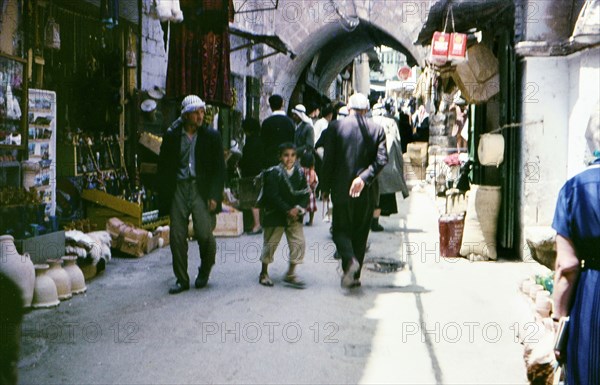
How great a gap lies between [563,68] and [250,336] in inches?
185

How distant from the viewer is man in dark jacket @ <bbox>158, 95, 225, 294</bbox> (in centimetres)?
696

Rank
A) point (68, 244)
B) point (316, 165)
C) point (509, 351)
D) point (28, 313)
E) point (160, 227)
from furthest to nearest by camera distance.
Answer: point (316, 165) → point (160, 227) → point (68, 244) → point (28, 313) → point (509, 351)

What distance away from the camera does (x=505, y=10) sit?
29.3 ft

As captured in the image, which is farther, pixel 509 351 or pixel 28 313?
pixel 28 313

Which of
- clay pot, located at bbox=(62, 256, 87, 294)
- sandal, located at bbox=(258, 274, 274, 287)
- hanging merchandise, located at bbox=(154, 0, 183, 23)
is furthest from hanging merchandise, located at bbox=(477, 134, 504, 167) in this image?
clay pot, located at bbox=(62, 256, 87, 294)

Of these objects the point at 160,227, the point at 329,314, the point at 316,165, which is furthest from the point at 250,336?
the point at 316,165

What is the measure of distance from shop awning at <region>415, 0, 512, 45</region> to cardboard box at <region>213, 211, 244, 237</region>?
3648mm

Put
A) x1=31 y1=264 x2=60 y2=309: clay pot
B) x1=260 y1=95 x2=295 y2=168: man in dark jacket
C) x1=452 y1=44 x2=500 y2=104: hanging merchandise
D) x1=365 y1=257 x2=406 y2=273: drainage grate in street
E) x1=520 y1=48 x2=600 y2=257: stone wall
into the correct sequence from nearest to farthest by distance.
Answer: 1. x1=31 y1=264 x2=60 y2=309: clay pot
2. x1=520 y1=48 x2=600 y2=257: stone wall
3. x1=365 y1=257 x2=406 y2=273: drainage grate in street
4. x1=452 y1=44 x2=500 y2=104: hanging merchandise
5. x1=260 y1=95 x2=295 y2=168: man in dark jacket

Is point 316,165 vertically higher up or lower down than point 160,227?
higher up

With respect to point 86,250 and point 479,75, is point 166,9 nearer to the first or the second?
point 86,250

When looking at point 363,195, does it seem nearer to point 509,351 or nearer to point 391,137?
point 509,351

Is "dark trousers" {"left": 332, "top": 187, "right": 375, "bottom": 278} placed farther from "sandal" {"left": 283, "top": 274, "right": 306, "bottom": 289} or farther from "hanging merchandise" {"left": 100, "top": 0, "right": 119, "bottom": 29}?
"hanging merchandise" {"left": 100, "top": 0, "right": 119, "bottom": 29}

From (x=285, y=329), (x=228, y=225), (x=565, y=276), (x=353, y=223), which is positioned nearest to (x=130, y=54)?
(x=228, y=225)

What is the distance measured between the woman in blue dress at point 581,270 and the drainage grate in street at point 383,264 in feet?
16.7
